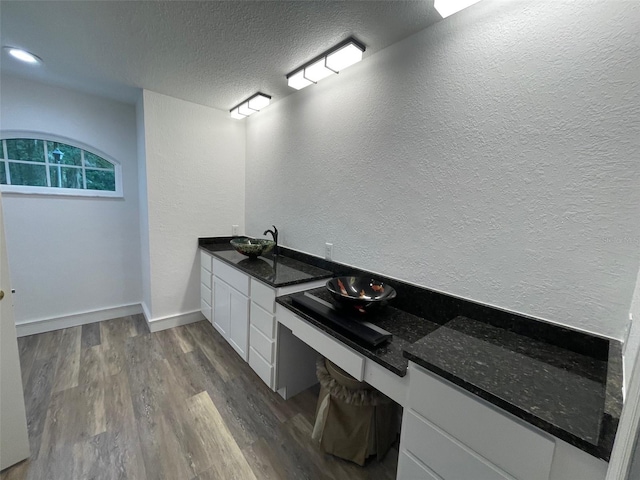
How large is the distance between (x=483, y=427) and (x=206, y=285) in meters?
2.61

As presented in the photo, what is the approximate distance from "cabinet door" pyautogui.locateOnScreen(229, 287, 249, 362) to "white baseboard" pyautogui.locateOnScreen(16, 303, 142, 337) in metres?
1.66

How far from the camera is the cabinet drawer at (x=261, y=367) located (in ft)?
6.04

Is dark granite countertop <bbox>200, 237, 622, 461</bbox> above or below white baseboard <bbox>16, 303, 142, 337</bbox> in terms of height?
above

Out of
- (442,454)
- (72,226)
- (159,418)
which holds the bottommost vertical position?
(159,418)

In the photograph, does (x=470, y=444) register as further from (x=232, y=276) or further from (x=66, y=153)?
(x=66, y=153)

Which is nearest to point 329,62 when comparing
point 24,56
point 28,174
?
point 24,56

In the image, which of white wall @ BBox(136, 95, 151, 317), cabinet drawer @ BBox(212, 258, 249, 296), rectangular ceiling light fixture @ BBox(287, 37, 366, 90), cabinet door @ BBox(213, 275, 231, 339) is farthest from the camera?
white wall @ BBox(136, 95, 151, 317)

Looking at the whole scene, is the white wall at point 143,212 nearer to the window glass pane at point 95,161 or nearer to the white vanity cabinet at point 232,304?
the window glass pane at point 95,161

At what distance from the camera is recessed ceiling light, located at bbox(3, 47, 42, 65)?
1.83 meters

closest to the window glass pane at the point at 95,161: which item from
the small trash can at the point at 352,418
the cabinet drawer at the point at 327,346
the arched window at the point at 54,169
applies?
the arched window at the point at 54,169

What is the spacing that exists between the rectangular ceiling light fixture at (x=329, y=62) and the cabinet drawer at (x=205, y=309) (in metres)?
2.28

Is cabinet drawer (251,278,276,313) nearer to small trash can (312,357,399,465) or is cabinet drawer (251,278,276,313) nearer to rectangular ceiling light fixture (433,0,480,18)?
small trash can (312,357,399,465)

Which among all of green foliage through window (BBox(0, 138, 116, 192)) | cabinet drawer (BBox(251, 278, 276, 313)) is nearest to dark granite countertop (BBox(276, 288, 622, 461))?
cabinet drawer (BBox(251, 278, 276, 313))

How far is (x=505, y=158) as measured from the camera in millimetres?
1190
